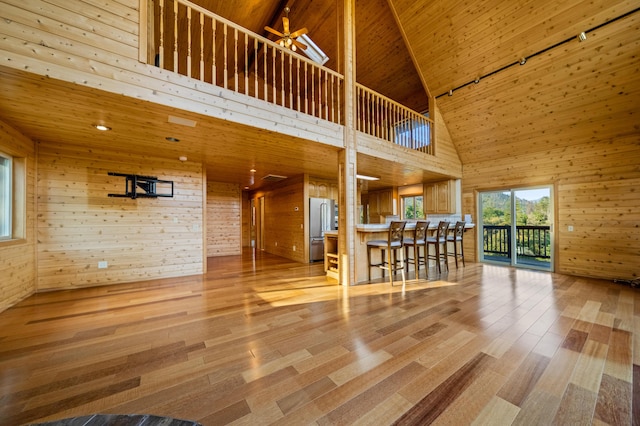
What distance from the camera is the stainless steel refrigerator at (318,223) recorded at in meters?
6.43

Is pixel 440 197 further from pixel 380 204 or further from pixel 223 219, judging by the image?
pixel 223 219

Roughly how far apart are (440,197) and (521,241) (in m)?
2.10

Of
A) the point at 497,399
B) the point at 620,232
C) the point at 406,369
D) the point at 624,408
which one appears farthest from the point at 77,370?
the point at 620,232

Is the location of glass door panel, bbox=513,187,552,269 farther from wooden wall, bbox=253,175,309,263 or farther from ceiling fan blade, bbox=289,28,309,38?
ceiling fan blade, bbox=289,28,309,38

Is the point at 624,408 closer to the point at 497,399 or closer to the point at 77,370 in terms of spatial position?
the point at 497,399

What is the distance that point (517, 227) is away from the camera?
5789 millimetres

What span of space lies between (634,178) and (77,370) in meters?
8.01

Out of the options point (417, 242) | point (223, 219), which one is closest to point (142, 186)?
point (223, 219)

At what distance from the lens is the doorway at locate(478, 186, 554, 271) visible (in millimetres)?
5410

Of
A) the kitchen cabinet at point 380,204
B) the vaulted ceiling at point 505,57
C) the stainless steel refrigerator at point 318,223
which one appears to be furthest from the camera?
the kitchen cabinet at point 380,204

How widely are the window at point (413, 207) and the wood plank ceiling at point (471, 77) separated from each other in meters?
1.87

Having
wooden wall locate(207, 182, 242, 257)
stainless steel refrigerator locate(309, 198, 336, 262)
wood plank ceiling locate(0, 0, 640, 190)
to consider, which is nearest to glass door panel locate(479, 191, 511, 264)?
wood plank ceiling locate(0, 0, 640, 190)

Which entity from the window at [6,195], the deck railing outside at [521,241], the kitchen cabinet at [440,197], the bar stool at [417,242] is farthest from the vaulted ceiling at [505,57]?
the window at [6,195]

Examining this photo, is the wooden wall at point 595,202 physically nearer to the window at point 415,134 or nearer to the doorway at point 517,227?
the doorway at point 517,227
